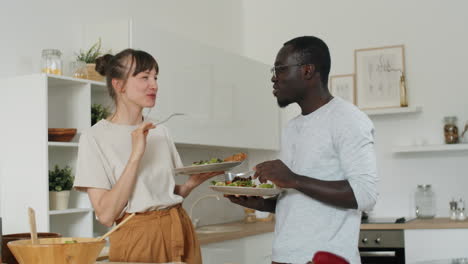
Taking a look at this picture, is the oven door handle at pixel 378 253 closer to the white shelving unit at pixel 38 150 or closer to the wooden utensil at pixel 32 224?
the white shelving unit at pixel 38 150

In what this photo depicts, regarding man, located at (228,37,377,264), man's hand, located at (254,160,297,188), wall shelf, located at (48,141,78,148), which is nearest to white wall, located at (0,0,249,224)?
wall shelf, located at (48,141,78,148)

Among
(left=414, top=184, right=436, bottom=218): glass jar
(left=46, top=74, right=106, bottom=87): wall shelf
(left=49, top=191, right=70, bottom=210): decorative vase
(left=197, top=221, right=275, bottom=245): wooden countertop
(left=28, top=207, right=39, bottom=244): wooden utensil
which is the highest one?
(left=46, top=74, right=106, bottom=87): wall shelf

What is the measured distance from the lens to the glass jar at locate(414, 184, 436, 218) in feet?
16.1

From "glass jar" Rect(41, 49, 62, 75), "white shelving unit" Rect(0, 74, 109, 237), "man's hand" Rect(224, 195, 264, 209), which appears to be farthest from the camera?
"glass jar" Rect(41, 49, 62, 75)

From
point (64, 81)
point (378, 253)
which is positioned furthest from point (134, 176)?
point (378, 253)

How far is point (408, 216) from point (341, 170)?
3.33m

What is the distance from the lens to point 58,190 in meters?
3.07

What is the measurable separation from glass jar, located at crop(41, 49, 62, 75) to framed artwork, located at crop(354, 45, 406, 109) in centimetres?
281

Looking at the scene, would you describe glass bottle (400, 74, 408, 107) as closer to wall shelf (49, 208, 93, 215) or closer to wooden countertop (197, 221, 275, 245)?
wooden countertop (197, 221, 275, 245)

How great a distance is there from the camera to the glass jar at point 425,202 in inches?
193

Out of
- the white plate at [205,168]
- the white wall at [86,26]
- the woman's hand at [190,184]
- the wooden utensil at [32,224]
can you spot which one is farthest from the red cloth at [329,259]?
the white wall at [86,26]

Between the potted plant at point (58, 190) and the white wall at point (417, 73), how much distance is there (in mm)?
2918

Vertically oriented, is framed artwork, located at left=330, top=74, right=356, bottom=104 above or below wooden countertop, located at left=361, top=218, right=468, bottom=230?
above

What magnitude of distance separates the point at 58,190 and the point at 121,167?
981 mm
